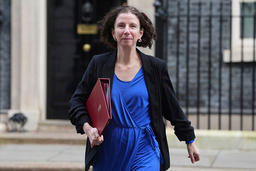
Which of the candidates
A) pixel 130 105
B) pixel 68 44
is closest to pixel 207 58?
pixel 68 44

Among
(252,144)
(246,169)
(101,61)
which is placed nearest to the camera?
(101,61)

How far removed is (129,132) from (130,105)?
0.50 ft

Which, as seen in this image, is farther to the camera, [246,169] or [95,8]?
[95,8]

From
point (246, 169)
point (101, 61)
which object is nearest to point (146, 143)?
point (101, 61)

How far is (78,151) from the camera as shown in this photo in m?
7.43

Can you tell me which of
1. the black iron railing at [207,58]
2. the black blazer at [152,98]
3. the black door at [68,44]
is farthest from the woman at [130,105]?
the black door at [68,44]

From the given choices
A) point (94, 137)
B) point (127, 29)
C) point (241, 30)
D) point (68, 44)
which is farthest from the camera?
point (68, 44)

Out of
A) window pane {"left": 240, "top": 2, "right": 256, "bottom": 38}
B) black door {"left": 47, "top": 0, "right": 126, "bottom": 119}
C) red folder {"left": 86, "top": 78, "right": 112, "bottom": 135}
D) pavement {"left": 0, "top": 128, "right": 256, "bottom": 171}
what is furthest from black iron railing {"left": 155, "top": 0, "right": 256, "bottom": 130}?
red folder {"left": 86, "top": 78, "right": 112, "bottom": 135}

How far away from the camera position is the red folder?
2.72 m

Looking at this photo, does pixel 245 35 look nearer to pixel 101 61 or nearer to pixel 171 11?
pixel 171 11

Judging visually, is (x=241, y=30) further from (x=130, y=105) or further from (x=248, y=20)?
(x=130, y=105)

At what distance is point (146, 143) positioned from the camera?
A: 3.01 metres

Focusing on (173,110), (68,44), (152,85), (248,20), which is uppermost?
(248,20)

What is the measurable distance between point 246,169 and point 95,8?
4344 mm
